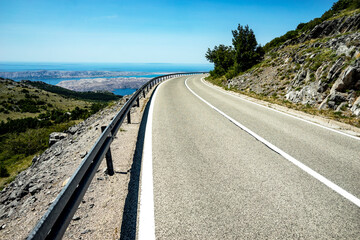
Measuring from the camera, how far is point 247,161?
14.3 ft

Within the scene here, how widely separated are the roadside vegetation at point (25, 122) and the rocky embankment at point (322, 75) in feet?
53.9

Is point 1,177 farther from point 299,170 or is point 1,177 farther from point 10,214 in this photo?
point 299,170

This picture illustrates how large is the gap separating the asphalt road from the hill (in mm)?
4472

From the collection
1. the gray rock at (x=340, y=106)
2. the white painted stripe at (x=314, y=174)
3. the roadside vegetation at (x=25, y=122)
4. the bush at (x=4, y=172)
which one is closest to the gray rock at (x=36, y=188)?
the white painted stripe at (x=314, y=174)

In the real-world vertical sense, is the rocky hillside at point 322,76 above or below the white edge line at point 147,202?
above

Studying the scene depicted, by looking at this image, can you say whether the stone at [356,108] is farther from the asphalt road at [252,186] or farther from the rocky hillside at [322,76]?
the asphalt road at [252,186]

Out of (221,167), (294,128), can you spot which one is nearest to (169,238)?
(221,167)

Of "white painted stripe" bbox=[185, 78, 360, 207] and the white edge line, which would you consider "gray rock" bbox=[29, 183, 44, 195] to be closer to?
the white edge line

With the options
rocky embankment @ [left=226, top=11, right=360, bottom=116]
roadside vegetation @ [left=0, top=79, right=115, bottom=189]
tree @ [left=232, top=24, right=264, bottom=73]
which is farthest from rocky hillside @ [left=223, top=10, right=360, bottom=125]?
roadside vegetation @ [left=0, top=79, right=115, bottom=189]

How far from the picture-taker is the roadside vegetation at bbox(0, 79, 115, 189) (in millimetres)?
14518

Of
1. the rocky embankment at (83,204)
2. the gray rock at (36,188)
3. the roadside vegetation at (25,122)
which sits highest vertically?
the rocky embankment at (83,204)

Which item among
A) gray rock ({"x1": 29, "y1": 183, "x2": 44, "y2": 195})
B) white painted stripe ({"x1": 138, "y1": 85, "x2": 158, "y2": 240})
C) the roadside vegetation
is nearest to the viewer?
white painted stripe ({"x1": 138, "y1": 85, "x2": 158, "y2": 240})

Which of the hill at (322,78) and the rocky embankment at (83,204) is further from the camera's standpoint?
the hill at (322,78)

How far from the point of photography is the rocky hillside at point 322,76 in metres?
9.73
